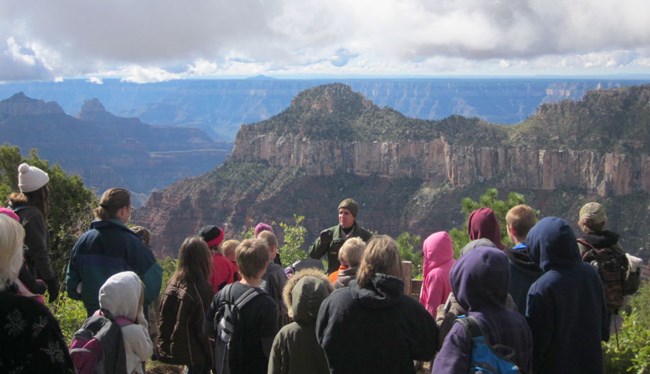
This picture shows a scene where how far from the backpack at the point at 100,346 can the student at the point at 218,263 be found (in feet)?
6.23

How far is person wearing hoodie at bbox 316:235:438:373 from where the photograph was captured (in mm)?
4164

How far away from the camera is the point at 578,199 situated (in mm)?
63156

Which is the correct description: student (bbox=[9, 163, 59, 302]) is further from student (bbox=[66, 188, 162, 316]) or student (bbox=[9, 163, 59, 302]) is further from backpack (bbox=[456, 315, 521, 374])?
backpack (bbox=[456, 315, 521, 374])

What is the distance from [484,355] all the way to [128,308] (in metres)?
2.26

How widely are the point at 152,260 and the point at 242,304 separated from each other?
1.13 m

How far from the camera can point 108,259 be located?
18.1 ft

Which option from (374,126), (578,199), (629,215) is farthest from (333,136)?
(629,215)

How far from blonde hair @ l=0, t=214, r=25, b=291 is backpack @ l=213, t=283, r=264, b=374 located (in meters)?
1.86

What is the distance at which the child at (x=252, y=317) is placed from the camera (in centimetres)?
492

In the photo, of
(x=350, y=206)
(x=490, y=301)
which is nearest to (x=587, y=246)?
(x=490, y=301)

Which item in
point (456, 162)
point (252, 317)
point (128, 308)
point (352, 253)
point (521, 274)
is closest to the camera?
point (128, 308)

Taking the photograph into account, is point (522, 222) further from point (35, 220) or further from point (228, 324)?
point (35, 220)

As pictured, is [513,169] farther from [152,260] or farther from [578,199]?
[152,260]

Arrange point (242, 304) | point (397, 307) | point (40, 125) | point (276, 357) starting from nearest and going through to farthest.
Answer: point (397, 307) → point (276, 357) → point (242, 304) → point (40, 125)
